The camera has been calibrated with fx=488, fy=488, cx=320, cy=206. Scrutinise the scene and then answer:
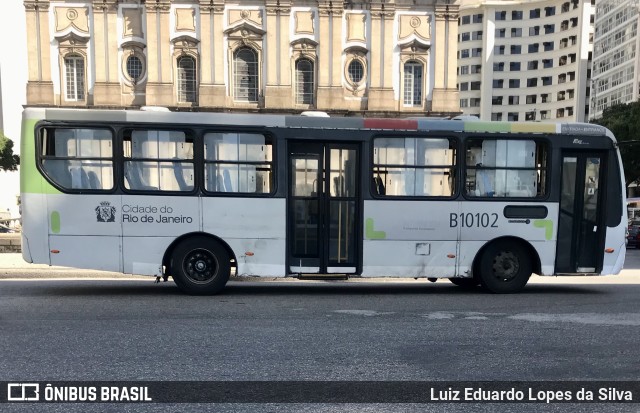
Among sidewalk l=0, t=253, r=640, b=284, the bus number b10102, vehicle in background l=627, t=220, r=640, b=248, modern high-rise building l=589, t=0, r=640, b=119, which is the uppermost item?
modern high-rise building l=589, t=0, r=640, b=119

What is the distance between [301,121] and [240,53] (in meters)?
31.8

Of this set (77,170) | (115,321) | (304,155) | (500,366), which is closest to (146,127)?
(77,170)

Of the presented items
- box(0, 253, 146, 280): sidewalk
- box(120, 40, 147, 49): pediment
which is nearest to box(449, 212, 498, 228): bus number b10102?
box(0, 253, 146, 280): sidewalk

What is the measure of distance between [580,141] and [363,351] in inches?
240

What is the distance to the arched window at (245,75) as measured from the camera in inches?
1489

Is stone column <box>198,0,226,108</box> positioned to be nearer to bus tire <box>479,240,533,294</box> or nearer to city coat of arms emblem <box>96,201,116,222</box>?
city coat of arms emblem <box>96,201,116,222</box>

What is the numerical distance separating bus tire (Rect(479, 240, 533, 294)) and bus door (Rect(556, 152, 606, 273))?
1.95 feet

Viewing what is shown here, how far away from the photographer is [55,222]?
7977 millimetres

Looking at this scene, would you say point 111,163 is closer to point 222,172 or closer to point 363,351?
point 222,172

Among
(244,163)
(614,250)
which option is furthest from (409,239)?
(614,250)

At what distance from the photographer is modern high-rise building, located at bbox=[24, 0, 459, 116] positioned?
37.1 m

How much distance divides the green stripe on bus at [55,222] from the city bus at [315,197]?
0.05ft

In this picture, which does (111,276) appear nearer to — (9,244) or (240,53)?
(9,244)

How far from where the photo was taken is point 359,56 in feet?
125
